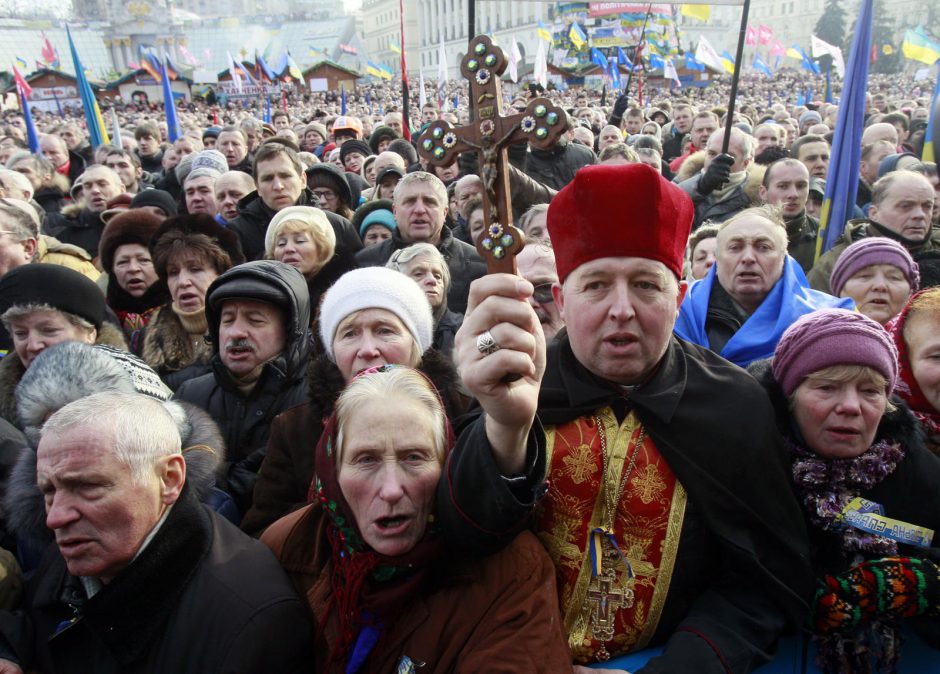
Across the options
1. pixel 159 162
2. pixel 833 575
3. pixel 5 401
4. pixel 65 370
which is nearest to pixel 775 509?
pixel 833 575

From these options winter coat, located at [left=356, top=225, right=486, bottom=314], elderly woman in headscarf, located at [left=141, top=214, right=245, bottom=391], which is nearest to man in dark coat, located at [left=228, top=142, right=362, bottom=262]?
winter coat, located at [left=356, top=225, right=486, bottom=314]

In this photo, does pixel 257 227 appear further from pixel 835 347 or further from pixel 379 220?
pixel 835 347

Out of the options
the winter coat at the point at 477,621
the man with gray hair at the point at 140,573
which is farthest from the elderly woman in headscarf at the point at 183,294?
the winter coat at the point at 477,621

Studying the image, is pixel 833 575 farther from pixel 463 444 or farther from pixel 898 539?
pixel 463 444

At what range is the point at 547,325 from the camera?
3232mm

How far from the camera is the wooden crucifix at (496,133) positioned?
1.60 m

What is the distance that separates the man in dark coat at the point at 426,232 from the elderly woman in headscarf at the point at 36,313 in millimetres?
2031

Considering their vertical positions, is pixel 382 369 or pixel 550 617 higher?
pixel 382 369

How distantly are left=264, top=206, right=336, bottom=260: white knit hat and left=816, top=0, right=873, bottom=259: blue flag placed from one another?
354 cm

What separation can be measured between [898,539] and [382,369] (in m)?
1.60

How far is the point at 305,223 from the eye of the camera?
423cm

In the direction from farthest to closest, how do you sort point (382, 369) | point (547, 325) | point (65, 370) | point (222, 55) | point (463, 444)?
point (222, 55)
point (547, 325)
point (65, 370)
point (382, 369)
point (463, 444)

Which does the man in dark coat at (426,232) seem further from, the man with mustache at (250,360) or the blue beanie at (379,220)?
the man with mustache at (250,360)

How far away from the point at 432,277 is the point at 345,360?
1.25m
